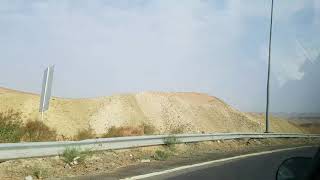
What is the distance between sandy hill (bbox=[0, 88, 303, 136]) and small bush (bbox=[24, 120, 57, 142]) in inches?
485

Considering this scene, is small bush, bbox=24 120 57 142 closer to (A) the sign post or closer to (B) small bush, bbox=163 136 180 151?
(A) the sign post

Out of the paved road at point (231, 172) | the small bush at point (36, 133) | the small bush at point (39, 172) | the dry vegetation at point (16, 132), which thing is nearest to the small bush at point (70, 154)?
the small bush at point (39, 172)

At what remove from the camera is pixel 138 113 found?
47.5 meters

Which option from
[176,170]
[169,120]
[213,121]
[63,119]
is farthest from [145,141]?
[213,121]

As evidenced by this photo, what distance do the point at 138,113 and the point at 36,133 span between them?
28789mm

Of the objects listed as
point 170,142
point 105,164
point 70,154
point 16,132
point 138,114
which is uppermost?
point 138,114

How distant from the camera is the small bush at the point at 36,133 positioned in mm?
17375

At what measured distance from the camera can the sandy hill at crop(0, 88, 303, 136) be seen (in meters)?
38.5

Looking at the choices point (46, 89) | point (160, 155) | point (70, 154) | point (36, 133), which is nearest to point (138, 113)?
point (36, 133)

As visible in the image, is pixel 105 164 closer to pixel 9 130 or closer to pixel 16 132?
pixel 16 132

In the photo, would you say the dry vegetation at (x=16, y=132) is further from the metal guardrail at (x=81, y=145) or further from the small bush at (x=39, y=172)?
the small bush at (x=39, y=172)

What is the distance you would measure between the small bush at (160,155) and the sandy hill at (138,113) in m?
15.2

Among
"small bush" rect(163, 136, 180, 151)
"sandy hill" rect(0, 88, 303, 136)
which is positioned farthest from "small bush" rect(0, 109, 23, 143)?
"sandy hill" rect(0, 88, 303, 136)

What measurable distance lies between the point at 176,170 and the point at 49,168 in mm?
3597
